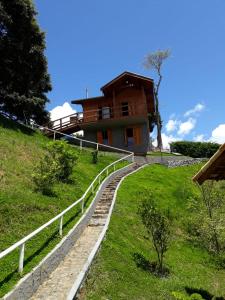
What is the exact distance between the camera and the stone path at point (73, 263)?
36.9ft

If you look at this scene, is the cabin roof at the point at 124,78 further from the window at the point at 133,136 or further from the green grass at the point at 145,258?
the green grass at the point at 145,258

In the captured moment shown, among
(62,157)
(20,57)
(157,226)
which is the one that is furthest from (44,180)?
(20,57)

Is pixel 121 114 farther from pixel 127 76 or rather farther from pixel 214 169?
pixel 214 169

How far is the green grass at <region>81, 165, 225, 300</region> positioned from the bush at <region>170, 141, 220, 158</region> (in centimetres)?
2630

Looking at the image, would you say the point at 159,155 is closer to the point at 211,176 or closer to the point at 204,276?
the point at 204,276

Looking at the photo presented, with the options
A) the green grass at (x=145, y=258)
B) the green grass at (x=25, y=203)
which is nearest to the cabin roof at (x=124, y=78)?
the green grass at (x=25, y=203)

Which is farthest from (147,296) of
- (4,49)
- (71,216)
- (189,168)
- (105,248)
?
(4,49)

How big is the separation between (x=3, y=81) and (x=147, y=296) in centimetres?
3172

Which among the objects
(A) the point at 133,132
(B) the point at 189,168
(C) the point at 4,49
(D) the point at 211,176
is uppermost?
(C) the point at 4,49

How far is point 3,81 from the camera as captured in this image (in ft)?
131

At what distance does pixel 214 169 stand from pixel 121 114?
3769 cm

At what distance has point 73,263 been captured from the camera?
14125 millimetres

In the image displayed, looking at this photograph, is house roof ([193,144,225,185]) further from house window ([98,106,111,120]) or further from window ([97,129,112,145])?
house window ([98,106,111,120])

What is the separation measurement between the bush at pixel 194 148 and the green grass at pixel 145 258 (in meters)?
26.3
